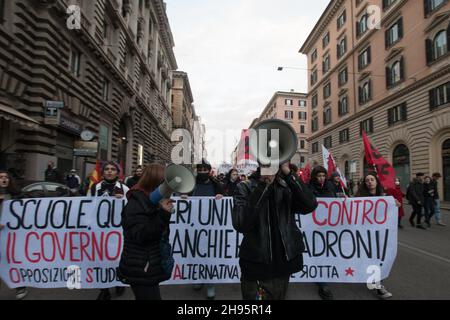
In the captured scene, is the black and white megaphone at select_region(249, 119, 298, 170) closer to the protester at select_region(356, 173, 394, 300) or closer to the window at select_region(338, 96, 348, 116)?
the protester at select_region(356, 173, 394, 300)

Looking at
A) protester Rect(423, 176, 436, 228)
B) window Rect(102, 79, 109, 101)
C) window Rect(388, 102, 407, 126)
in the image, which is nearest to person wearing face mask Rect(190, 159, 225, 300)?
protester Rect(423, 176, 436, 228)

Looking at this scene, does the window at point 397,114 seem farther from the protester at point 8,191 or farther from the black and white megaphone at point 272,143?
the protester at point 8,191

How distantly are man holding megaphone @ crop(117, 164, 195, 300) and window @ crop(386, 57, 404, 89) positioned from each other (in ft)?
86.3

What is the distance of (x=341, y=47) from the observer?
34.5 m

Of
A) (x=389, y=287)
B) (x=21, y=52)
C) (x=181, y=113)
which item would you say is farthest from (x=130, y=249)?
(x=181, y=113)

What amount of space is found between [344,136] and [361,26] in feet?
38.7

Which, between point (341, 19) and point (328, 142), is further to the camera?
point (328, 142)

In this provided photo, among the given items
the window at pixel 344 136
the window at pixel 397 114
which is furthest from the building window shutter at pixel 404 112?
the window at pixel 344 136

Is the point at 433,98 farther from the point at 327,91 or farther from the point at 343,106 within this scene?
the point at 327,91

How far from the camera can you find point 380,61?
26.1 metres

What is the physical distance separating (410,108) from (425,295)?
22.2 metres

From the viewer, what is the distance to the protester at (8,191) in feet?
11.7

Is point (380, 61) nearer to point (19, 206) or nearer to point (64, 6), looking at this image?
point (64, 6)

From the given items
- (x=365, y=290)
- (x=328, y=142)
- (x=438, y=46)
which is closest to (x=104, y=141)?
(x=365, y=290)
